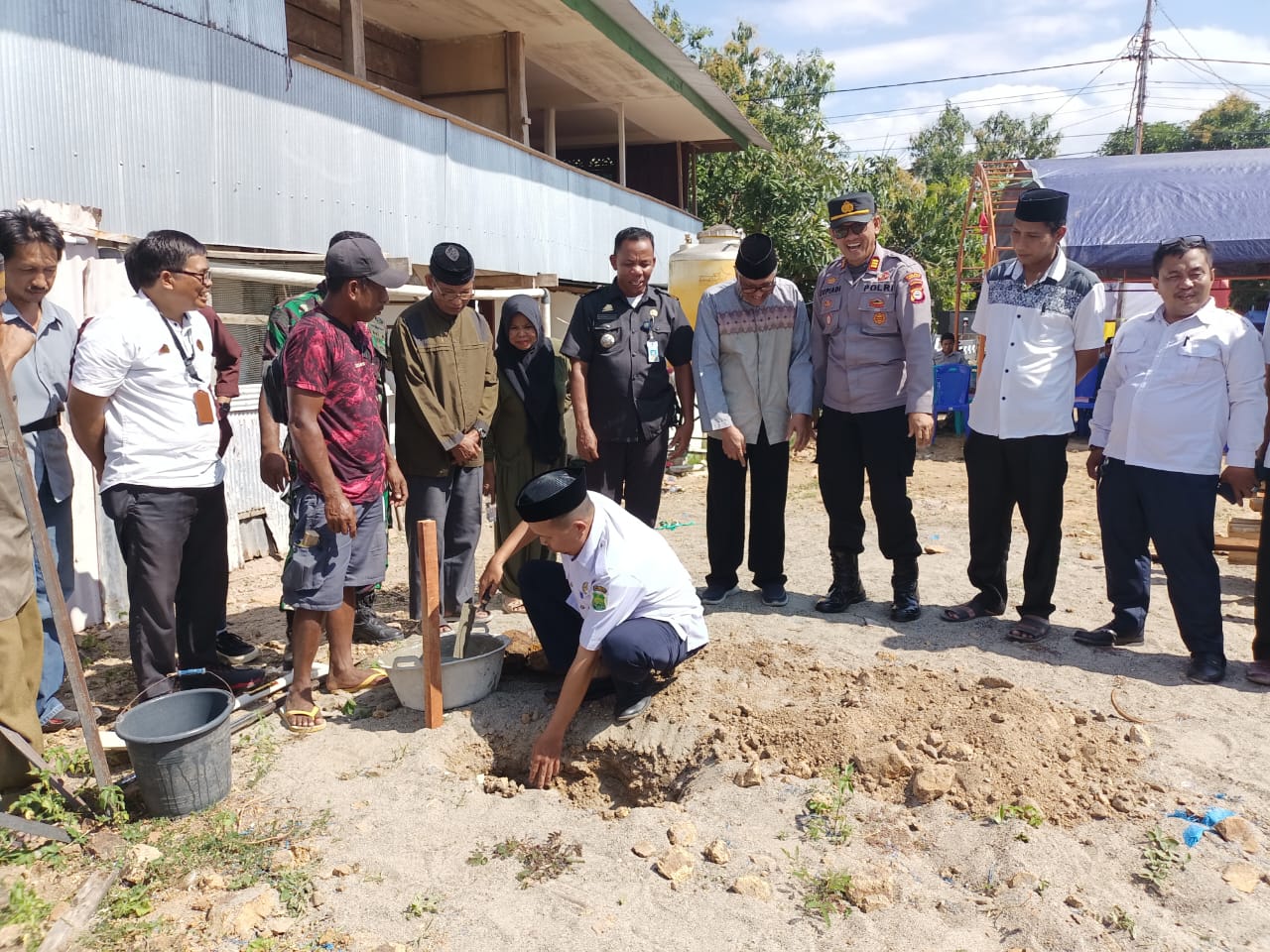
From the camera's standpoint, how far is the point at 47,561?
2.83m

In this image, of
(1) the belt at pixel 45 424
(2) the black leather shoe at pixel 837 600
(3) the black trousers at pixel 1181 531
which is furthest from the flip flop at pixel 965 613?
(1) the belt at pixel 45 424

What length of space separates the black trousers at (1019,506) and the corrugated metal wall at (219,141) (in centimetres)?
492

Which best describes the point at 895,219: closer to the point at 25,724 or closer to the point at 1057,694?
the point at 1057,694

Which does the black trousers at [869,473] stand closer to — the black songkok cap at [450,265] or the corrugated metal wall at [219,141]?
the black songkok cap at [450,265]

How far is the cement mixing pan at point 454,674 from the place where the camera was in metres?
3.66

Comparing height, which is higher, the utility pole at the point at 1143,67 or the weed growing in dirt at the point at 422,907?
A: the utility pole at the point at 1143,67

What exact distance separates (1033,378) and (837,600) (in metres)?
1.50

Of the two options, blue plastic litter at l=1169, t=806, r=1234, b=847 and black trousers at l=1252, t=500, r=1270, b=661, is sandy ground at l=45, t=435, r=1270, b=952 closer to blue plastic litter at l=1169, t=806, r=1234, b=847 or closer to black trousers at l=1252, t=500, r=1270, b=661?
blue plastic litter at l=1169, t=806, r=1234, b=847

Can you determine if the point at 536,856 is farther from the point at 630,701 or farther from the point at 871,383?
the point at 871,383

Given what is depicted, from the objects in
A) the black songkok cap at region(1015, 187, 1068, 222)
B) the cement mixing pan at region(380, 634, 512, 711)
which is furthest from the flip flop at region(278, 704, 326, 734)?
the black songkok cap at region(1015, 187, 1068, 222)

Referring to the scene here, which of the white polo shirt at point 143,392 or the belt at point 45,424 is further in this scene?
the belt at point 45,424

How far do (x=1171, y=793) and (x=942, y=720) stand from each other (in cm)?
75

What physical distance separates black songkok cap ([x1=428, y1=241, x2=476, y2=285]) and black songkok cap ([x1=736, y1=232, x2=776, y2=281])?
4.40 ft

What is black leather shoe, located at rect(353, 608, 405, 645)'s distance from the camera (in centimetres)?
471
